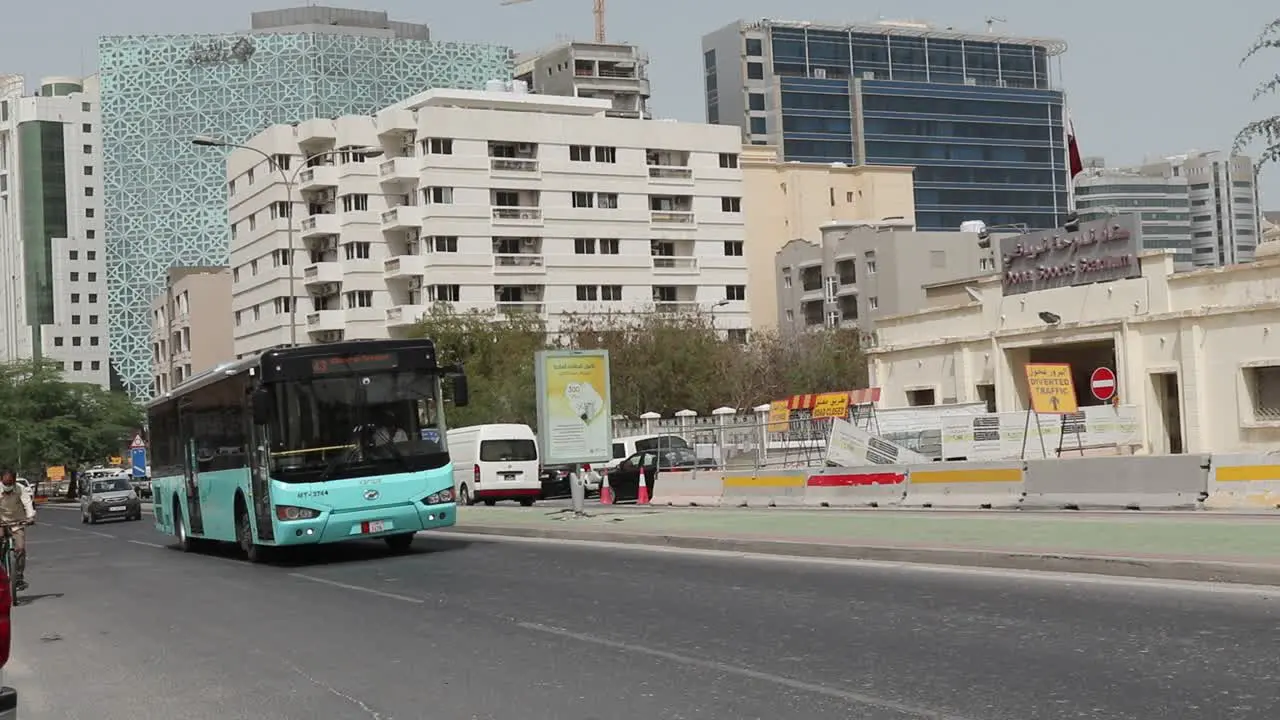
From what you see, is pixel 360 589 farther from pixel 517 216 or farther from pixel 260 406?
pixel 517 216

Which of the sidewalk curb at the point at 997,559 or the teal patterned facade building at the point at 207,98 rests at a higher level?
the teal patterned facade building at the point at 207,98

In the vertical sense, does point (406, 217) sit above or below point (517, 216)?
below

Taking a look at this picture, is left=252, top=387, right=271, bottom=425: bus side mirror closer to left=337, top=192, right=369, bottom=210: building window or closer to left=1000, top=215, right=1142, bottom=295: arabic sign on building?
left=1000, top=215, right=1142, bottom=295: arabic sign on building

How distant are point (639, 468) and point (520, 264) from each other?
5897 centimetres

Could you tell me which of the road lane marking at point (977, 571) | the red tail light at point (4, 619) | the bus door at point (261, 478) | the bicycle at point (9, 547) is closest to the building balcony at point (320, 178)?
the bus door at point (261, 478)

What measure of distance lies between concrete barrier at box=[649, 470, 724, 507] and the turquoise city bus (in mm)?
11816

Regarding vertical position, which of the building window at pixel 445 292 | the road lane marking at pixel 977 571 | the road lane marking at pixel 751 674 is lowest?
the road lane marking at pixel 751 674

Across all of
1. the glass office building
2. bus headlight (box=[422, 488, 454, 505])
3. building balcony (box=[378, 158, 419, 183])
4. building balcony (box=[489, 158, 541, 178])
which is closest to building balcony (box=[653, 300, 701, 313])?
building balcony (box=[489, 158, 541, 178])

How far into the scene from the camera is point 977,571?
53.9ft

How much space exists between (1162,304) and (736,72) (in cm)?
12316

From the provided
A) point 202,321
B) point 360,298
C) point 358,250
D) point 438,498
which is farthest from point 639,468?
point 202,321

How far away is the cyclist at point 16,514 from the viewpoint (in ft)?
68.5

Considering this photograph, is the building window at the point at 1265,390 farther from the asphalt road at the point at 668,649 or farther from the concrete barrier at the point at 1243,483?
the asphalt road at the point at 668,649

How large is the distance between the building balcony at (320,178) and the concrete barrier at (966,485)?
7702cm
